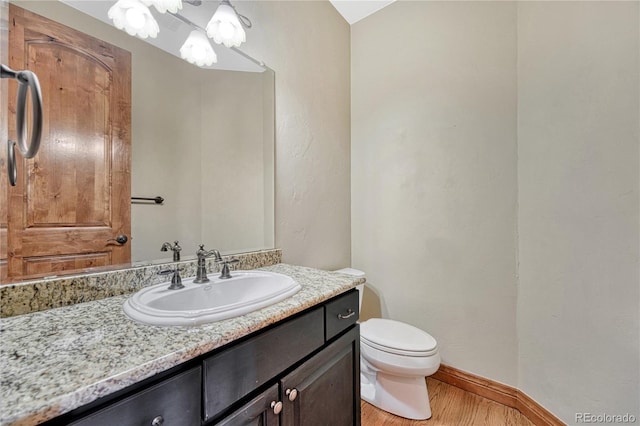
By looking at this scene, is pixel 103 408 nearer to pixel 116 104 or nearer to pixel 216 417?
pixel 216 417

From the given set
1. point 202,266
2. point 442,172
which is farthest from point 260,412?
point 442,172

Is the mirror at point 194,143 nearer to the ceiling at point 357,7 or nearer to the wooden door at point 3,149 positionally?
the wooden door at point 3,149

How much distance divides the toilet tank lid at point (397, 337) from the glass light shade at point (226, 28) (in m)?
1.65

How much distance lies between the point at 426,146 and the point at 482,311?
1079 millimetres

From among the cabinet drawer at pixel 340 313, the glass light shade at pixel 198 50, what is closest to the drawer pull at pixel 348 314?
the cabinet drawer at pixel 340 313

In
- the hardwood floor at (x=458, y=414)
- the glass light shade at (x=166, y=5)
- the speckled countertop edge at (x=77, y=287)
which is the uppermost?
the glass light shade at (x=166, y=5)

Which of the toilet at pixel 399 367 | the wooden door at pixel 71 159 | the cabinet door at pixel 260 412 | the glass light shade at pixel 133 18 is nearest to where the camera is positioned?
the cabinet door at pixel 260 412

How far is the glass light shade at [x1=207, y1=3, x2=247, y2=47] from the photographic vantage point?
116 centimetres

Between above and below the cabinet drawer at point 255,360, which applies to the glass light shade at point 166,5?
above

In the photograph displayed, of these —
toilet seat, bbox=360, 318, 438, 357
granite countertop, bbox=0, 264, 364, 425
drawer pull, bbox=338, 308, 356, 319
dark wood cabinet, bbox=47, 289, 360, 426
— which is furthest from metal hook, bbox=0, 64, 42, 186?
toilet seat, bbox=360, 318, 438, 357

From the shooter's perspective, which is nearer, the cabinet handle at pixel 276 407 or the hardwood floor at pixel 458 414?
the cabinet handle at pixel 276 407

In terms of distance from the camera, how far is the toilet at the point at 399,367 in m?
1.36

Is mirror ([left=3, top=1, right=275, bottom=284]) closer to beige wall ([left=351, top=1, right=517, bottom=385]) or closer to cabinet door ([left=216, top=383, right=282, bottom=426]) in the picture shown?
cabinet door ([left=216, top=383, right=282, bottom=426])

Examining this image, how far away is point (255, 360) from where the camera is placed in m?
0.69
